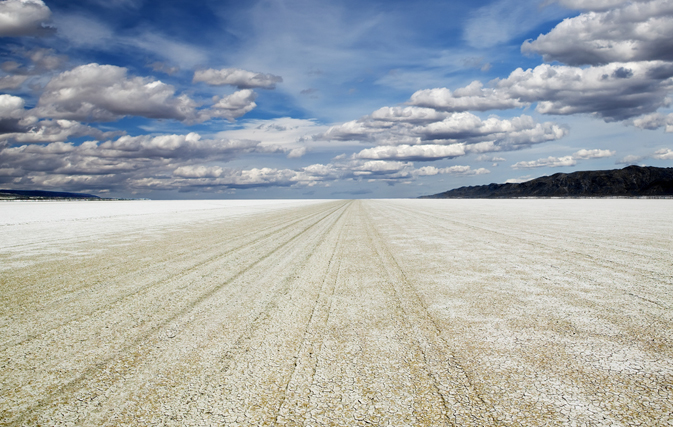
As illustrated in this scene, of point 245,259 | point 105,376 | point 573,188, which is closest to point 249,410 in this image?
point 105,376

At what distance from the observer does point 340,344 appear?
4512 mm

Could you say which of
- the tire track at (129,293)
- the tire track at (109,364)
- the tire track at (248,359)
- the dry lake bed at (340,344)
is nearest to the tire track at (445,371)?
the dry lake bed at (340,344)

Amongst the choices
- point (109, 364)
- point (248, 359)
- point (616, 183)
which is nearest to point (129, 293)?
point (109, 364)

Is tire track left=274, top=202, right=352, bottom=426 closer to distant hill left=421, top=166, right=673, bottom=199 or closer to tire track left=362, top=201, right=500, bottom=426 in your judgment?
tire track left=362, top=201, right=500, bottom=426

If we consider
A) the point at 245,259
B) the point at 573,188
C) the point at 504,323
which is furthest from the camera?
the point at 573,188

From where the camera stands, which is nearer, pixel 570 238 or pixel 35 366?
pixel 35 366

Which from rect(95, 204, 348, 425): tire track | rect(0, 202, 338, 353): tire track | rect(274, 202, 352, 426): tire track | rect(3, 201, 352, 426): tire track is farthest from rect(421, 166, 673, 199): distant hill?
rect(3, 201, 352, 426): tire track

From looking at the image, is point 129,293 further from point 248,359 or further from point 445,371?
point 445,371

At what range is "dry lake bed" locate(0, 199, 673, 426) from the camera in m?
3.16

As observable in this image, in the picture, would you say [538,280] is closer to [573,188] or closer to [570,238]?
[570,238]

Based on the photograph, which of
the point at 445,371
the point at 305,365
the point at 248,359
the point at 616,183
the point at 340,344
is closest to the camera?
the point at 445,371

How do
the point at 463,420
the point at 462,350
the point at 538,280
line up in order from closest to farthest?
the point at 463,420, the point at 462,350, the point at 538,280

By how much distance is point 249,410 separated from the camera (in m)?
3.14

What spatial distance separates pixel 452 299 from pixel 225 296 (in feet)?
12.4
